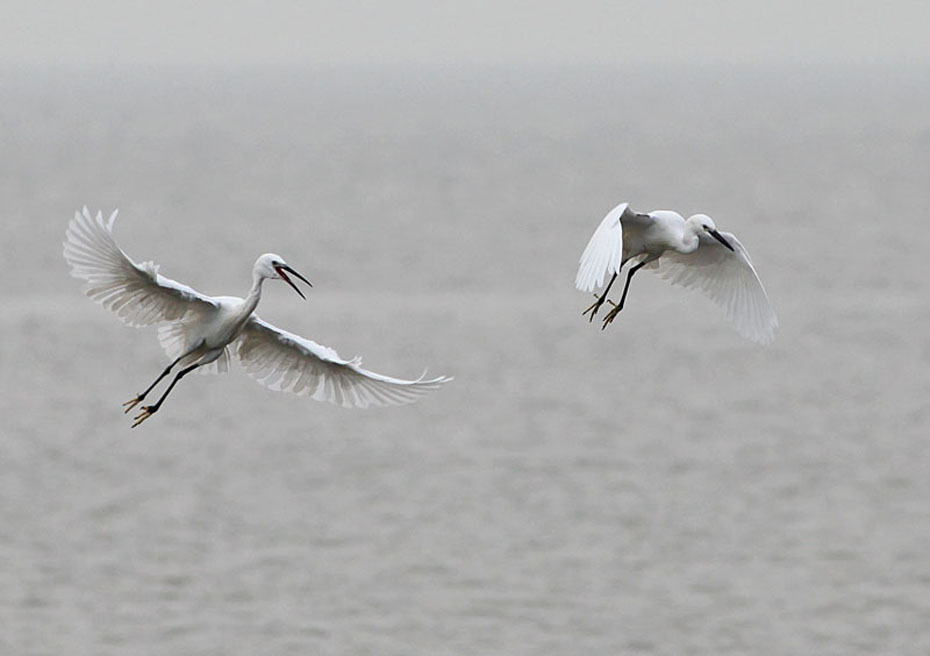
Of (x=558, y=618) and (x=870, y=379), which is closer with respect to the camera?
(x=558, y=618)

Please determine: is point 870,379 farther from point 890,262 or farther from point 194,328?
point 194,328

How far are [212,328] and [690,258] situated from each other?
556 cm

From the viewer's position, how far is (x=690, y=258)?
770 inches

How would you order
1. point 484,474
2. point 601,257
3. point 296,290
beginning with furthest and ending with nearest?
point 484,474 < point 296,290 < point 601,257

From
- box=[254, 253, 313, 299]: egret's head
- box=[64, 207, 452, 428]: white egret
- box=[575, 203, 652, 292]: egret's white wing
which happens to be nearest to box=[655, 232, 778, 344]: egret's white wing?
box=[575, 203, 652, 292]: egret's white wing

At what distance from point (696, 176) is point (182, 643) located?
5738 inches

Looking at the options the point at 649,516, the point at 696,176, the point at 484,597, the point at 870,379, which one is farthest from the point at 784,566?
the point at 696,176

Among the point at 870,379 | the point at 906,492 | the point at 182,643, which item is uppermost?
the point at 870,379

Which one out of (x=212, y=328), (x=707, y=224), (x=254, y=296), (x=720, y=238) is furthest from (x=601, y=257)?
(x=212, y=328)

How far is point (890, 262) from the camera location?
110m

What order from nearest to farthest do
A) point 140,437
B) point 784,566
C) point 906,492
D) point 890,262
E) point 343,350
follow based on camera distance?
1. point 784,566
2. point 906,492
3. point 140,437
4. point 343,350
5. point 890,262

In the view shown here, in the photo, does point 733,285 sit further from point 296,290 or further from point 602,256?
point 296,290

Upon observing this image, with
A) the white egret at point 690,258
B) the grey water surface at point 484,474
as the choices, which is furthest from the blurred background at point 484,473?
the white egret at point 690,258

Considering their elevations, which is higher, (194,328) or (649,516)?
(649,516)
